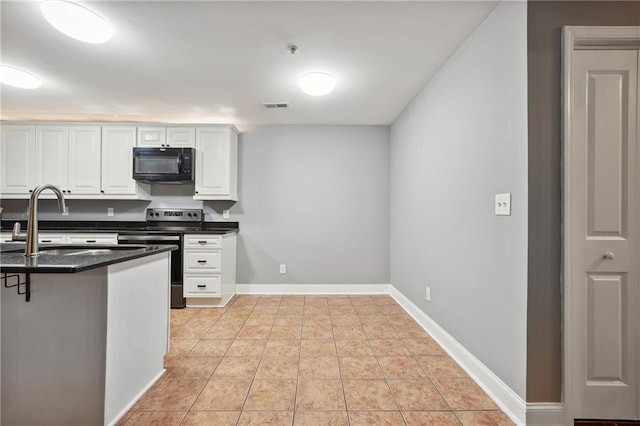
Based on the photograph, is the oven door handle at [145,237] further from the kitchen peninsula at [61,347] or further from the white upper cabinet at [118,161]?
the kitchen peninsula at [61,347]

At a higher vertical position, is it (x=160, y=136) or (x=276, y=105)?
(x=276, y=105)

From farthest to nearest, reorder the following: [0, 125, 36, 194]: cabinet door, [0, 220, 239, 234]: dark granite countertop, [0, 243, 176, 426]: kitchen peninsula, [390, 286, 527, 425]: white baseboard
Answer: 1. [0, 220, 239, 234]: dark granite countertop
2. [0, 125, 36, 194]: cabinet door
3. [390, 286, 527, 425]: white baseboard
4. [0, 243, 176, 426]: kitchen peninsula

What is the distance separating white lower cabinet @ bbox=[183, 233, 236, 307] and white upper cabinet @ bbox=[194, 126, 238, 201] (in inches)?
25.9

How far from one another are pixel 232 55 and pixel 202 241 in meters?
2.12

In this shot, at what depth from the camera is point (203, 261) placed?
3.54 metres

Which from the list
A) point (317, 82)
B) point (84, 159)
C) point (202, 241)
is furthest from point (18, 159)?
point (317, 82)

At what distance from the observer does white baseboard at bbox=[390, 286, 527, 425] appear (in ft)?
5.20

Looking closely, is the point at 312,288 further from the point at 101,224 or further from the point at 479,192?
the point at 101,224

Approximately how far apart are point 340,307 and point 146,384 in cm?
223

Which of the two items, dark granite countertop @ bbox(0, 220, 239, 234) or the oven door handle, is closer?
the oven door handle

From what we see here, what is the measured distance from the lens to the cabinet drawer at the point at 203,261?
11.6 ft

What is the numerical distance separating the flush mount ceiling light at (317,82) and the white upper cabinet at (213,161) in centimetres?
159

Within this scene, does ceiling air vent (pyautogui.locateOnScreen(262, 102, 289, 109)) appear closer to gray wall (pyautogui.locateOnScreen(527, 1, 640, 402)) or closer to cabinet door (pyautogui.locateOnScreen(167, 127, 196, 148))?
cabinet door (pyautogui.locateOnScreen(167, 127, 196, 148))

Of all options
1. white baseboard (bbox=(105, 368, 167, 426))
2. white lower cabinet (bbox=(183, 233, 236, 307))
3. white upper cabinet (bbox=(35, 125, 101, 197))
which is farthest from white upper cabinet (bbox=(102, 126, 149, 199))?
white baseboard (bbox=(105, 368, 167, 426))
